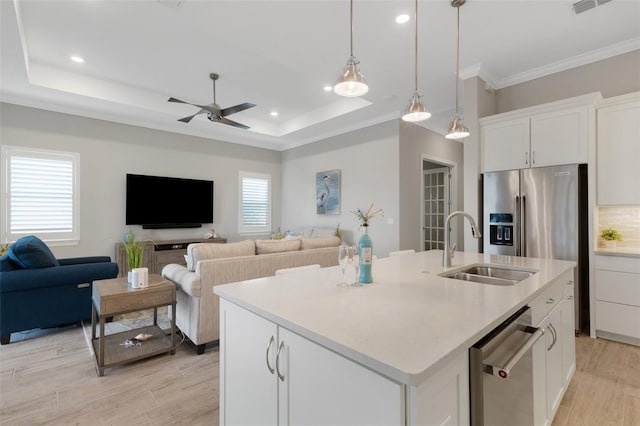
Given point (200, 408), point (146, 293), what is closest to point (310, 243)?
point (146, 293)

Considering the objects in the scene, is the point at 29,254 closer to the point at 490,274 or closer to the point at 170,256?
the point at 170,256

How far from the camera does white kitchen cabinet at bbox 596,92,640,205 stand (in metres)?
2.94

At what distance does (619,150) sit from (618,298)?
1417 millimetres

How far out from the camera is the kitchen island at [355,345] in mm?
801

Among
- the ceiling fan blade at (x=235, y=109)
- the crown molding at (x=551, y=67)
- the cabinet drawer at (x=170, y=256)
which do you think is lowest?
the cabinet drawer at (x=170, y=256)

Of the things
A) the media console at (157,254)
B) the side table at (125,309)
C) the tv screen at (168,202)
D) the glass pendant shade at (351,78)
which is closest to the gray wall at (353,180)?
the tv screen at (168,202)

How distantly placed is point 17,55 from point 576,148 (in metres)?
5.74

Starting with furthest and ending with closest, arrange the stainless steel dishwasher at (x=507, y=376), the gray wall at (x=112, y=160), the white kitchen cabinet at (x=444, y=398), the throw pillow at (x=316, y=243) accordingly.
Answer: the gray wall at (x=112, y=160) < the throw pillow at (x=316, y=243) < the stainless steel dishwasher at (x=507, y=376) < the white kitchen cabinet at (x=444, y=398)

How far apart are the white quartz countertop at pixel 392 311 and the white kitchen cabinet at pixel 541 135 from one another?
1.89 meters

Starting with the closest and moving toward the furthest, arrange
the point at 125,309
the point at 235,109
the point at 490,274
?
the point at 490,274, the point at 125,309, the point at 235,109

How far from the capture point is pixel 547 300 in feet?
5.32

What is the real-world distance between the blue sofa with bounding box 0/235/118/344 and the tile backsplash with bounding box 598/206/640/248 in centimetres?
534

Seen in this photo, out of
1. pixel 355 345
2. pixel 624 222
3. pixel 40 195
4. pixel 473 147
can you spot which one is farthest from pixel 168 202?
pixel 624 222

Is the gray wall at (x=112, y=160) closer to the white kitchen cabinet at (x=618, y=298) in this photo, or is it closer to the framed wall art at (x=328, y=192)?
the framed wall art at (x=328, y=192)
